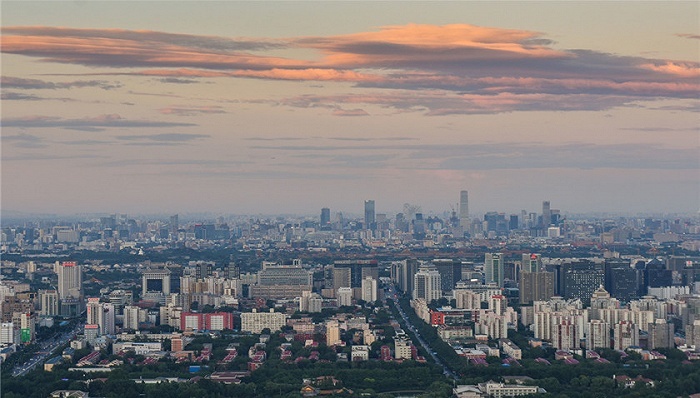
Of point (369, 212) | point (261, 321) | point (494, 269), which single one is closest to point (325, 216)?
point (369, 212)

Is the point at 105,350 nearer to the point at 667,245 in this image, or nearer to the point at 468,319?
the point at 468,319

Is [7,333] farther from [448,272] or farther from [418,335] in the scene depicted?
[448,272]

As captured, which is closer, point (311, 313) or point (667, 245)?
point (311, 313)

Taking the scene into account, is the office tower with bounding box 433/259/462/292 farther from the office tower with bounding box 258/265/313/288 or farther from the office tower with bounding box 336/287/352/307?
the office tower with bounding box 336/287/352/307

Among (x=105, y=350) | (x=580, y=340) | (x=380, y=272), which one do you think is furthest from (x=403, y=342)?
(x=380, y=272)

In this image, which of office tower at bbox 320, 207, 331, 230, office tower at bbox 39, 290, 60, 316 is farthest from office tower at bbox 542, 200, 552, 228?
office tower at bbox 39, 290, 60, 316

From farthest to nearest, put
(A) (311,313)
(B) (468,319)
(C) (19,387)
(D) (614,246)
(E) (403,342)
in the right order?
(D) (614,246) → (A) (311,313) → (B) (468,319) → (E) (403,342) → (C) (19,387)

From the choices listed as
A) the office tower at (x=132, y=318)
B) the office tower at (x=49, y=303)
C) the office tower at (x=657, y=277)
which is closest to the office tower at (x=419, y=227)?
the office tower at (x=657, y=277)

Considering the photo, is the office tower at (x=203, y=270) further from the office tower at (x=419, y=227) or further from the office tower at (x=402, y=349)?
the office tower at (x=419, y=227)
